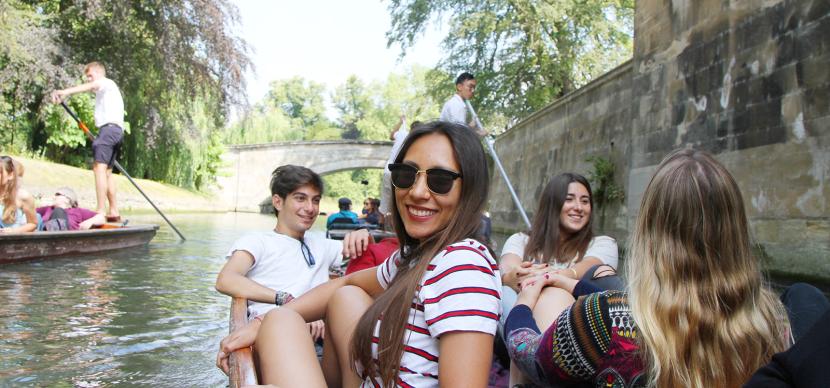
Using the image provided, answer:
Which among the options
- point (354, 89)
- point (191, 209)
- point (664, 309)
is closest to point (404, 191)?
point (664, 309)

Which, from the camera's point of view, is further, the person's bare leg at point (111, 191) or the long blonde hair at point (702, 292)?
the person's bare leg at point (111, 191)

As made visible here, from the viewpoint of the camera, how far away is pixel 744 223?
1070 millimetres

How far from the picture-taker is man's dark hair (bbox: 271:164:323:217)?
264 cm

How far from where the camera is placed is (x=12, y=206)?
197 inches

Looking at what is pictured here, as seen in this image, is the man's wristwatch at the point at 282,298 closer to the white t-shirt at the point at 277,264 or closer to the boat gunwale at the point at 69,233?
the white t-shirt at the point at 277,264

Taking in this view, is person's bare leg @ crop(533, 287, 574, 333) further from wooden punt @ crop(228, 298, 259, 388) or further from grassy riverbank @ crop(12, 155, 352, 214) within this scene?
grassy riverbank @ crop(12, 155, 352, 214)

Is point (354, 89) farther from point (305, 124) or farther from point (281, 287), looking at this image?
point (281, 287)

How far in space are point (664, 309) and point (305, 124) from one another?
160 feet

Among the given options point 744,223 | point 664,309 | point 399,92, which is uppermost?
point 399,92

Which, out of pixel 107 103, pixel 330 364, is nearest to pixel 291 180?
pixel 330 364

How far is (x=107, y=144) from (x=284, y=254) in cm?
402

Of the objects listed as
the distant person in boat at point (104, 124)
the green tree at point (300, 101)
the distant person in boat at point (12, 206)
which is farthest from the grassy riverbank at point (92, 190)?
the green tree at point (300, 101)

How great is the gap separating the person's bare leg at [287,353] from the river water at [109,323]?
56.1 inches

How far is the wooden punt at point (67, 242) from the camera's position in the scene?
16.1 feet
